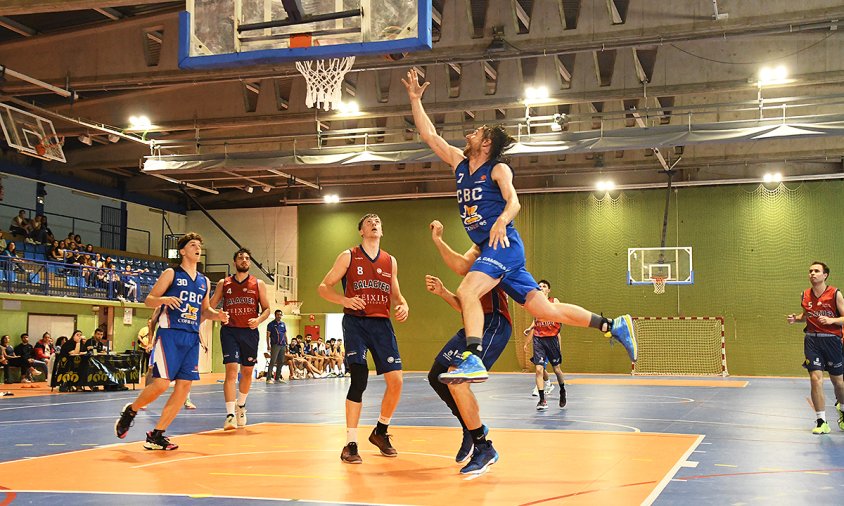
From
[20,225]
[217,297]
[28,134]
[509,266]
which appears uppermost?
[28,134]

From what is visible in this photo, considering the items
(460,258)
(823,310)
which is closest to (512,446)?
(460,258)

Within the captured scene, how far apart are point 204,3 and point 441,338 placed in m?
25.8

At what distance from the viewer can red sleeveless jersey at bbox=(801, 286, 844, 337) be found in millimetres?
10195

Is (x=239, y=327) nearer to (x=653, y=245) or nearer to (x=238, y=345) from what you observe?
(x=238, y=345)

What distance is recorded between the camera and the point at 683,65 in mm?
23125

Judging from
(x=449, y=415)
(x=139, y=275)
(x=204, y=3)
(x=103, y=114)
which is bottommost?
(x=449, y=415)

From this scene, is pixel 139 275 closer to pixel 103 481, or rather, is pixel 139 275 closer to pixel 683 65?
pixel 683 65

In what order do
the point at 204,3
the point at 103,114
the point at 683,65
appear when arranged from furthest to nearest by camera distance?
the point at 103,114, the point at 683,65, the point at 204,3

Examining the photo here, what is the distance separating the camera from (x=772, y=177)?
106ft

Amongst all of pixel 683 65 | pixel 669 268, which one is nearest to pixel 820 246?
pixel 669 268

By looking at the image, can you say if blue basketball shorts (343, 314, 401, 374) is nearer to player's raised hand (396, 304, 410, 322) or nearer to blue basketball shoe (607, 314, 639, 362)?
player's raised hand (396, 304, 410, 322)

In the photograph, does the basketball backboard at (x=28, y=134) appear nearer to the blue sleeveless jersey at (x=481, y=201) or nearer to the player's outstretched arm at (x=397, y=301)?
the player's outstretched arm at (x=397, y=301)

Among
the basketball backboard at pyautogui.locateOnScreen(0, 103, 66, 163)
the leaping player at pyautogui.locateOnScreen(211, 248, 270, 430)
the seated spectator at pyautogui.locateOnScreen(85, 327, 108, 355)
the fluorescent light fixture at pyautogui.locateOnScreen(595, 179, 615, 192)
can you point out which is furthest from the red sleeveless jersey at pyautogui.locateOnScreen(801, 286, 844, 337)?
the fluorescent light fixture at pyautogui.locateOnScreen(595, 179, 615, 192)

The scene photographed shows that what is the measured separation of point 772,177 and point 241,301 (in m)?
27.2
